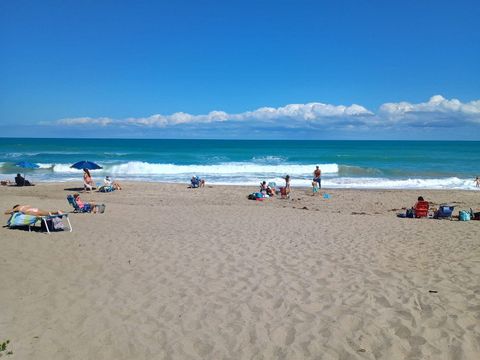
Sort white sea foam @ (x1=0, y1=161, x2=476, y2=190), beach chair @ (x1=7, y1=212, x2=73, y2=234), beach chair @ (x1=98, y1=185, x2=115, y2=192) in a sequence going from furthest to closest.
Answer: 1. white sea foam @ (x1=0, y1=161, x2=476, y2=190)
2. beach chair @ (x1=98, y1=185, x2=115, y2=192)
3. beach chair @ (x1=7, y1=212, x2=73, y2=234)

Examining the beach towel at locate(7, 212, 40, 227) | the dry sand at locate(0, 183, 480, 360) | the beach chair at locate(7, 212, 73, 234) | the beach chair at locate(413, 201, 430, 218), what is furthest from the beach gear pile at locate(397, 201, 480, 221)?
the beach towel at locate(7, 212, 40, 227)

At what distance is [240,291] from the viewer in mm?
5086

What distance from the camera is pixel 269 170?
3169 cm

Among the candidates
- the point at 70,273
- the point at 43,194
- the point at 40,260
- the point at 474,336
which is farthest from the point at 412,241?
the point at 43,194

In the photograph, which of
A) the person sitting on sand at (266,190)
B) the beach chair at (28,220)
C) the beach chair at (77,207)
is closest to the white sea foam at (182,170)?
the person sitting on sand at (266,190)

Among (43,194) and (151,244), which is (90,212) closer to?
(151,244)

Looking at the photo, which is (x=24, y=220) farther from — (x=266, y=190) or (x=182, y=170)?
(x=182, y=170)

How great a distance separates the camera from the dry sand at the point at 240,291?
3748mm

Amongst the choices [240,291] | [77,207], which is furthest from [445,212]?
[77,207]

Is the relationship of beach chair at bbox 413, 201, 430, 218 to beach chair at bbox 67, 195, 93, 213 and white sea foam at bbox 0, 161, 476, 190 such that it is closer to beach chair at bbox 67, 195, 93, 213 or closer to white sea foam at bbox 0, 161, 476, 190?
beach chair at bbox 67, 195, 93, 213

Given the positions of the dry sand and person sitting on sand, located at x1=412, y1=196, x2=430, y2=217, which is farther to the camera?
person sitting on sand, located at x1=412, y1=196, x2=430, y2=217

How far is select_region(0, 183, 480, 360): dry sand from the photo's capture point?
375 centimetres

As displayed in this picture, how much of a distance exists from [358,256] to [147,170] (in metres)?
25.5

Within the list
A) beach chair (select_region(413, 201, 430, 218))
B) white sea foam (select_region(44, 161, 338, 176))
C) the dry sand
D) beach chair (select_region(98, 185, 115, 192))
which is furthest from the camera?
white sea foam (select_region(44, 161, 338, 176))
